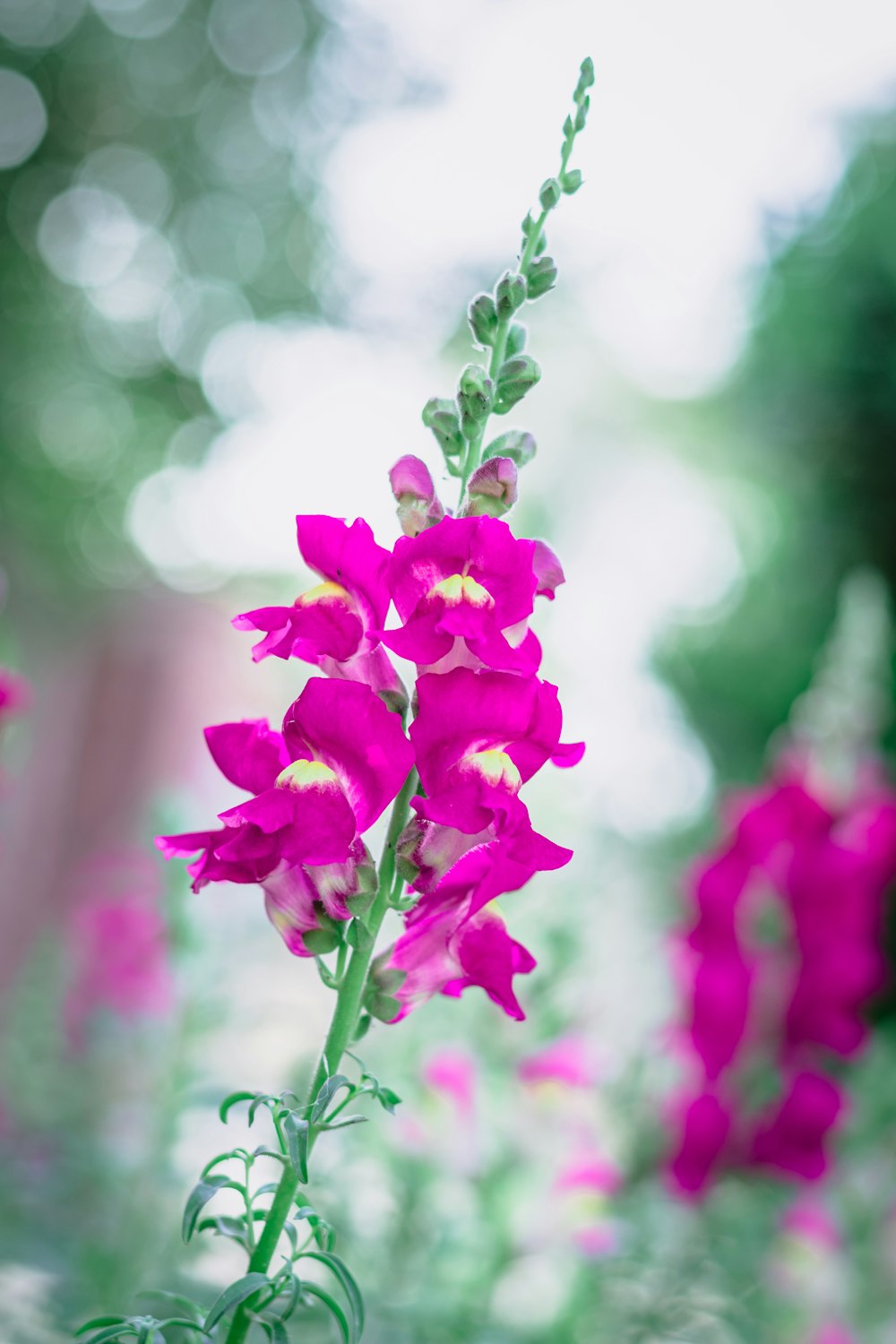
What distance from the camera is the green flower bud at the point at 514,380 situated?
2.93 ft

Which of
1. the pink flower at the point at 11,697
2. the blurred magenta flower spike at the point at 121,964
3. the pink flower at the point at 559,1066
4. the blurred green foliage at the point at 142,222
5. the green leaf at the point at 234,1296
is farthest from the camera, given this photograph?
the blurred green foliage at the point at 142,222

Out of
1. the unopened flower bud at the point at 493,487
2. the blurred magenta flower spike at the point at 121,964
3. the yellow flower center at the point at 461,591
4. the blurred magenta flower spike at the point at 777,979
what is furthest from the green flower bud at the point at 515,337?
the blurred magenta flower spike at the point at 121,964

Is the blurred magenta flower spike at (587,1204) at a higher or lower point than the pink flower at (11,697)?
lower

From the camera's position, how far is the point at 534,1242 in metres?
1.99

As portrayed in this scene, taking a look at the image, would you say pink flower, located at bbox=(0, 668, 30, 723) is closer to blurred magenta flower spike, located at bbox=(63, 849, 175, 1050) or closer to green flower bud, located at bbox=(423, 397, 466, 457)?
green flower bud, located at bbox=(423, 397, 466, 457)

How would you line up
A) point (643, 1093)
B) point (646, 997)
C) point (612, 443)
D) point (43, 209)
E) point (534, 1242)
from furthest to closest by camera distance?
point (612, 443) < point (43, 209) < point (646, 997) < point (643, 1093) < point (534, 1242)

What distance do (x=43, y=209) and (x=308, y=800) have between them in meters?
5.51

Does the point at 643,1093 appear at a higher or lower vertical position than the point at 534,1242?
higher

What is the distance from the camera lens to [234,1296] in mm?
762

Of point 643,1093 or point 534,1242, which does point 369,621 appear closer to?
point 534,1242

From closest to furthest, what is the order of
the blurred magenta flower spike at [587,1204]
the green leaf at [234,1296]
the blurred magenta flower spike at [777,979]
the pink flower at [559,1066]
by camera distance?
the green leaf at [234,1296] → the blurred magenta flower spike at [587,1204] → the pink flower at [559,1066] → the blurred magenta flower spike at [777,979]

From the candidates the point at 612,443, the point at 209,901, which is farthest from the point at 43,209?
the point at 209,901

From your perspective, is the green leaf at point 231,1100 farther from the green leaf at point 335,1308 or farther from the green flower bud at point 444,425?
the green flower bud at point 444,425

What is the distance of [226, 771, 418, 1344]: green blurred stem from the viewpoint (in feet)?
2.68
